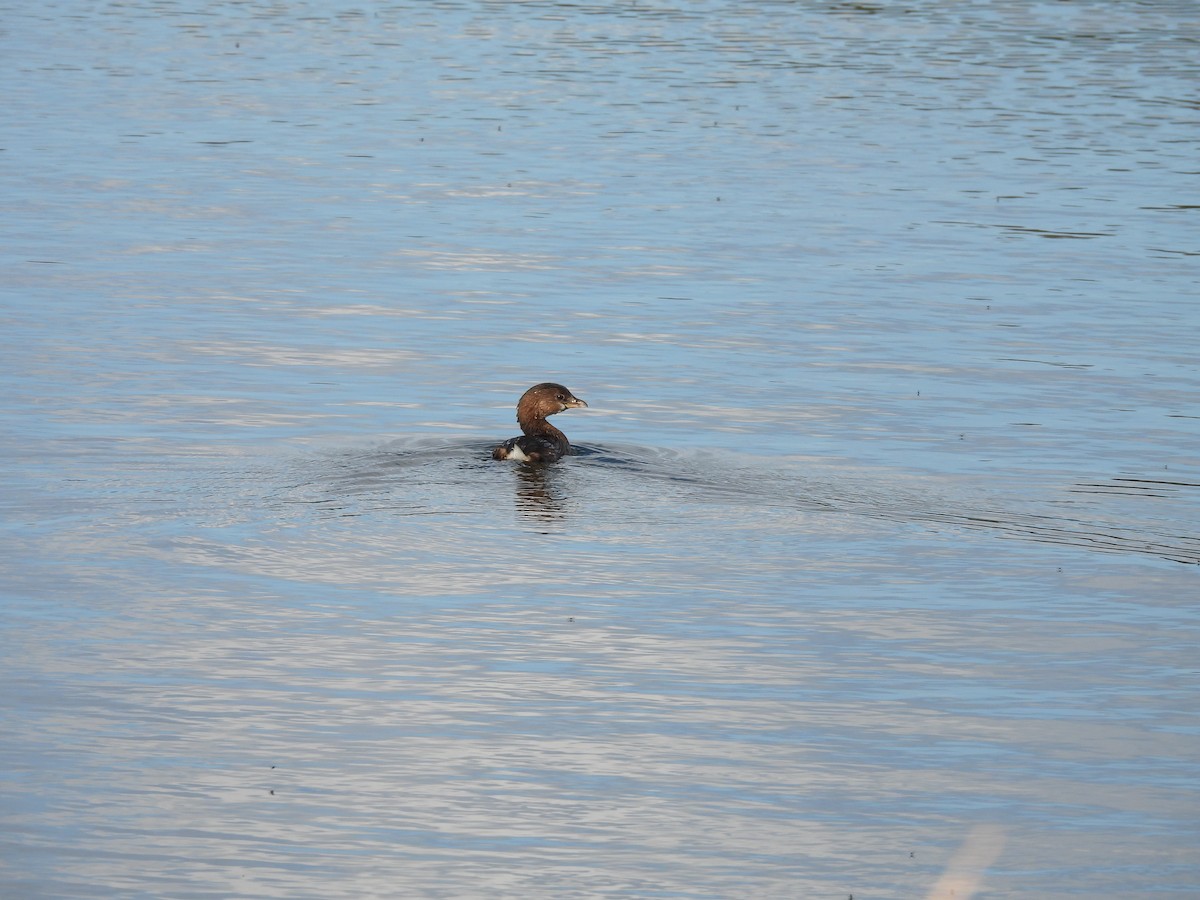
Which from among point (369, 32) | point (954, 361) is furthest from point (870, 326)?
point (369, 32)

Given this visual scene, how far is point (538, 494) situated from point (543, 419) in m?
1.48

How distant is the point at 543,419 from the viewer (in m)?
16.1

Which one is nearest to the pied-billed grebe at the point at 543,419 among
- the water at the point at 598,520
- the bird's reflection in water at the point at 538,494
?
the bird's reflection in water at the point at 538,494

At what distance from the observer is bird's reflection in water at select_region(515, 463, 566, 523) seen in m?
14.3

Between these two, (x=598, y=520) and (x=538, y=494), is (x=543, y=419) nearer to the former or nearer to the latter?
(x=538, y=494)

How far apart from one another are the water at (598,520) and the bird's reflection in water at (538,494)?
0.06 meters

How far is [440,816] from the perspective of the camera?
9148mm

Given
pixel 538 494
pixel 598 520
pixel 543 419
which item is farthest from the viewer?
pixel 543 419

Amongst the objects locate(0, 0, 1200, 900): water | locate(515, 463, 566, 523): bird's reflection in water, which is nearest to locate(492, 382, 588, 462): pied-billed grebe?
locate(515, 463, 566, 523): bird's reflection in water

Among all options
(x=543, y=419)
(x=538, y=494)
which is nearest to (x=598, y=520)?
(x=538, y=494)

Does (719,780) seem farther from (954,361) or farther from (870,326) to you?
(870,326)

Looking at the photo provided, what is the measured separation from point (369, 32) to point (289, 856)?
4364 cm

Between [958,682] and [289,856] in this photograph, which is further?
→ [958,682]

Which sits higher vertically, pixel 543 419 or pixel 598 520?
pixel 543 419
